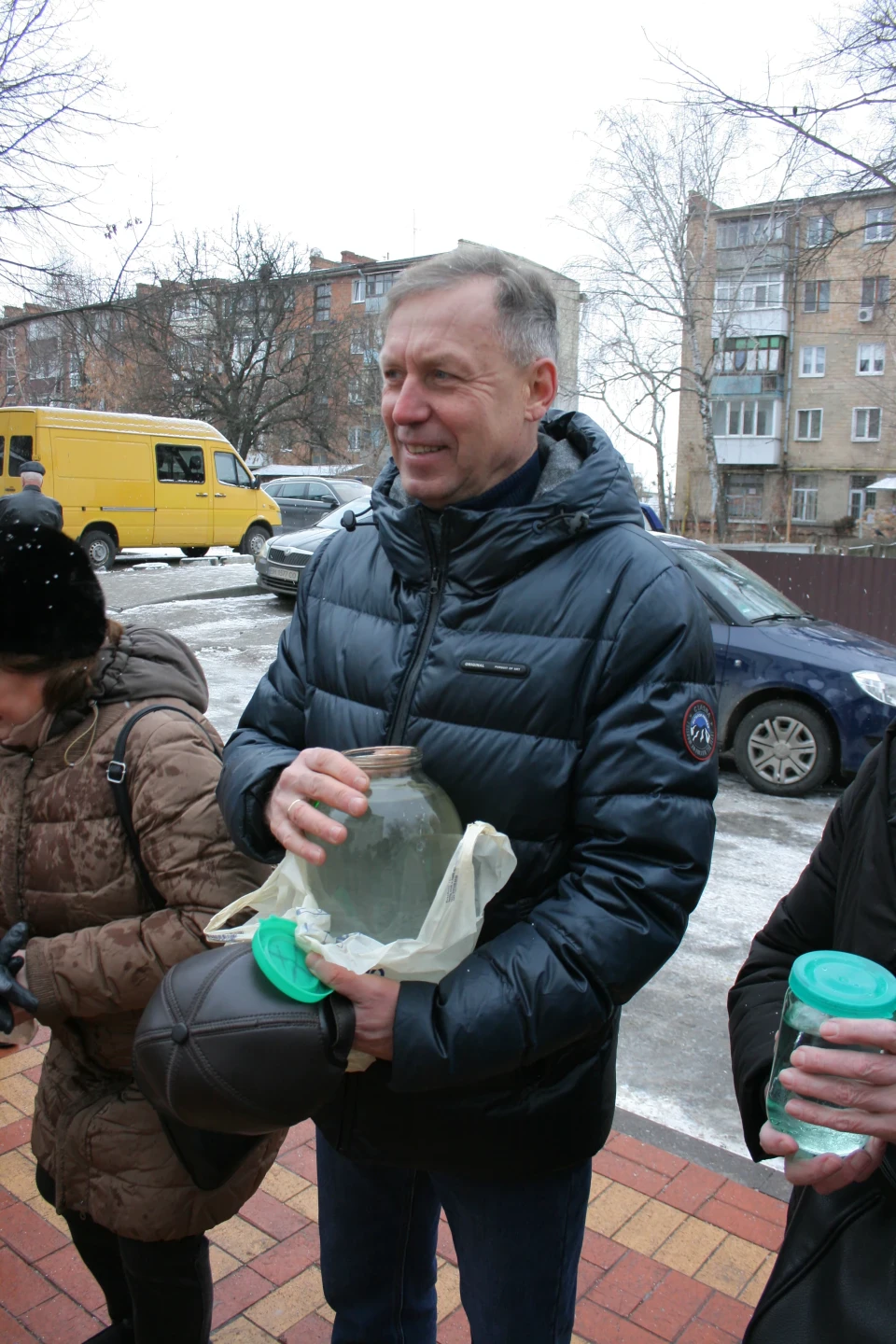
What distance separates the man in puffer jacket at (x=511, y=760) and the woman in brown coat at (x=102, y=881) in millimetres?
196

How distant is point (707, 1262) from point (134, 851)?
1.91m

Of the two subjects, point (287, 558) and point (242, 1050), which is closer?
point (242, 1050)

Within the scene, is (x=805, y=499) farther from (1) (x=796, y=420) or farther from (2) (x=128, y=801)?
(2) (x=128, y=801)

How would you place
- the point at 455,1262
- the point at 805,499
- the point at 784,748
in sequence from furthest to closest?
the point at 805,499
the point at 784,748
the point at 455,1262

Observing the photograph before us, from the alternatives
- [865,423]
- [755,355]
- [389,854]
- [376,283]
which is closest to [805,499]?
[865,423]

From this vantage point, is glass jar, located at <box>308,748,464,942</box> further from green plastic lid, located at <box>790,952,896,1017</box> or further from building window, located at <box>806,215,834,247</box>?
building window, located at <box>806,215,834,247</box>

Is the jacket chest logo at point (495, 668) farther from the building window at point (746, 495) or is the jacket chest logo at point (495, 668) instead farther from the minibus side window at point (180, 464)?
the building window at point (746, 495)

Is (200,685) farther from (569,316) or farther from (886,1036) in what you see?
(569,316)

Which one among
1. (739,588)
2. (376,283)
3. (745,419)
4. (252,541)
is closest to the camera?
(739,588)

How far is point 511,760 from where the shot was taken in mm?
1572

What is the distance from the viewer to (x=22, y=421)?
17.2 metres

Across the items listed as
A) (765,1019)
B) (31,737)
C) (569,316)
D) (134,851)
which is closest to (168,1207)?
(134,851)

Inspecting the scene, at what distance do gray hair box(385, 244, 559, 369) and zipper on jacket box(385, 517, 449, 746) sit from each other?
1.06ft

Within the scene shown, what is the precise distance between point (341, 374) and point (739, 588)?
115 ft
